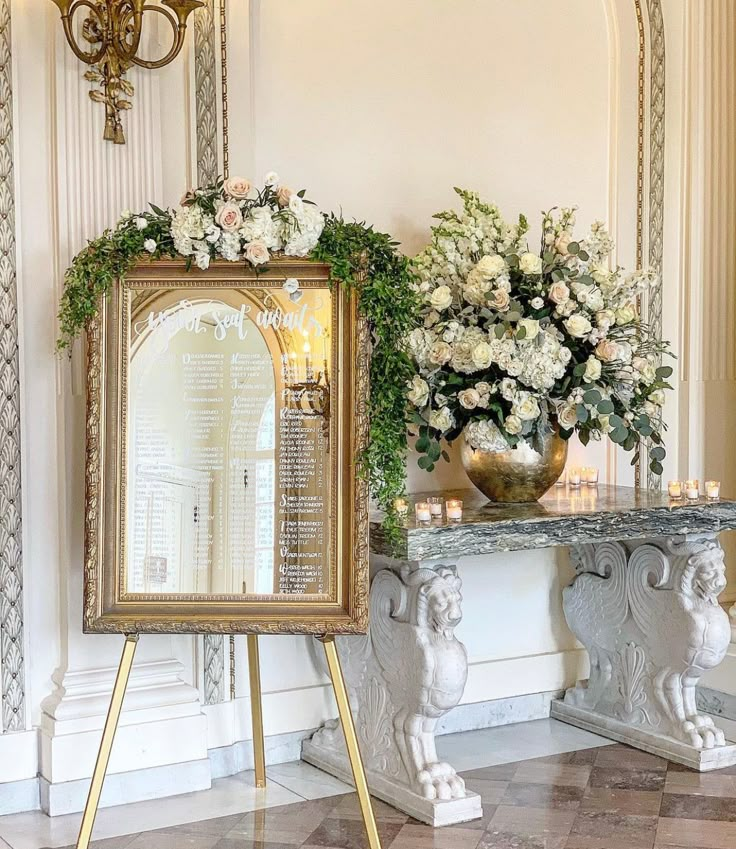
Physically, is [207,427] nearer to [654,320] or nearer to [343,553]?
[343,553]

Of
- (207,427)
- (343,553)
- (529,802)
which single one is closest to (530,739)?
(529,802)

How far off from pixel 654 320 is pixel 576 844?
2239mm

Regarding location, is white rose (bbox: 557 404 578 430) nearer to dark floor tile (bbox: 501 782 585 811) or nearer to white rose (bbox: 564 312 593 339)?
white rose (bbox: 564 312 593 339)

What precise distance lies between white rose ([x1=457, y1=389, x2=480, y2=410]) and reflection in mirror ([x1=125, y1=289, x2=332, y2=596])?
0.65 meters

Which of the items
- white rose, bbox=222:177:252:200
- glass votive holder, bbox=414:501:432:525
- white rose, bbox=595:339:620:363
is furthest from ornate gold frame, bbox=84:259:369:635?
white rose, bbox=595:339:620:363

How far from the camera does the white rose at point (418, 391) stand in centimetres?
379

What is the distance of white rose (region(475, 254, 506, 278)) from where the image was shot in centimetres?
371

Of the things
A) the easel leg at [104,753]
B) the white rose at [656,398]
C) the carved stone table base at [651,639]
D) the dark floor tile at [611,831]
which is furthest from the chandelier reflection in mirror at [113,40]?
the dark floor tile at [611,831]

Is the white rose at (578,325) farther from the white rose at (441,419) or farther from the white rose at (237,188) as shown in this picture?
the white rose at (237,188)

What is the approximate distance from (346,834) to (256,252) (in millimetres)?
1694

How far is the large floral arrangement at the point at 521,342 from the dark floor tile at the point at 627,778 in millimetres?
1094

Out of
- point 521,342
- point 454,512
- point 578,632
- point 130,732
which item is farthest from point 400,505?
point 578,632

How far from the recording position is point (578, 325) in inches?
145

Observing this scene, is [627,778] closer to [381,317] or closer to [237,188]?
[381,317]
